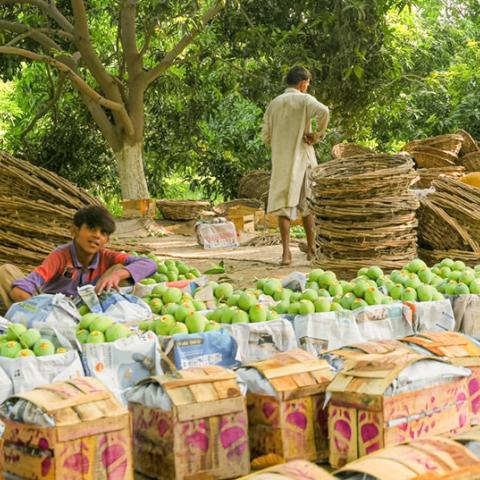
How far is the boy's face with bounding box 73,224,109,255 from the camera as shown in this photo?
4500mm

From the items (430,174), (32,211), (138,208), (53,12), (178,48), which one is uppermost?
(53,12)

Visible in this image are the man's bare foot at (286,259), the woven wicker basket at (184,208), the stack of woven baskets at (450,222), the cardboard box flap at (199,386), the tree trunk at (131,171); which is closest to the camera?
the cardboard box flap at (199,386)

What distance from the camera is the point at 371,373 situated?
2635 mm

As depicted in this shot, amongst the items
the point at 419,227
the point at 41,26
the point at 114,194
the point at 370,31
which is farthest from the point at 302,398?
the point at 114,194

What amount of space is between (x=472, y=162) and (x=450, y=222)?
580cm

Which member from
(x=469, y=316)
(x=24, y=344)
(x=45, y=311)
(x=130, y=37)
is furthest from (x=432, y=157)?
(x=24, y=344)

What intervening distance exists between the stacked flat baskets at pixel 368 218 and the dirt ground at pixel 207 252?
2.18 feet

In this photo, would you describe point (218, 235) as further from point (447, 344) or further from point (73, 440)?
point (73, 440)

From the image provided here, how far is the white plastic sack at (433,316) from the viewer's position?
13.8 feet

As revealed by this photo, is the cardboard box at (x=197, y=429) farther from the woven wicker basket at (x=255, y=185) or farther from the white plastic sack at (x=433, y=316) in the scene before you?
the woven wicker basket at (x=255, y=185)

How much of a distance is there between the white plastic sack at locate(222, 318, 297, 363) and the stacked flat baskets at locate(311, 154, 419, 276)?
280 centimetres

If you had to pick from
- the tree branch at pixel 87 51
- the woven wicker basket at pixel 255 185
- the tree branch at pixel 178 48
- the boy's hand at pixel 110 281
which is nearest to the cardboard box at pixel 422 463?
the boy's hand at pixel 110 281

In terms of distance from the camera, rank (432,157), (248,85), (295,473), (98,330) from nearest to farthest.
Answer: (295,473) → (98,330) → (432,157) → (248,85)

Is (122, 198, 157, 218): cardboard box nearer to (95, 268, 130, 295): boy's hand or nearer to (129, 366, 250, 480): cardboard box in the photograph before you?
(95, 268, 130, 295): boy's hand
